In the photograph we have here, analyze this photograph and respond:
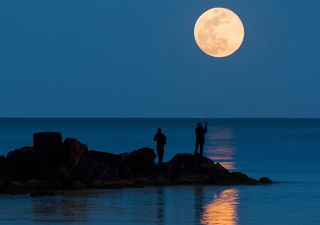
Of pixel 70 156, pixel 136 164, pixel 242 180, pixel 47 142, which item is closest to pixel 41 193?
pixel 70 156

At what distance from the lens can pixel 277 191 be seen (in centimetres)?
4138

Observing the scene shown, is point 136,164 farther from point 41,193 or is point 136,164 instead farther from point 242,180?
point 41,193

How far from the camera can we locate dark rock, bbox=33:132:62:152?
41938 millimetres

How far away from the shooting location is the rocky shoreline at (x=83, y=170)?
133 ft

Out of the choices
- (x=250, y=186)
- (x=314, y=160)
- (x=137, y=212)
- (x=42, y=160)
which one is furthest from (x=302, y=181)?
(x=314, y=160)

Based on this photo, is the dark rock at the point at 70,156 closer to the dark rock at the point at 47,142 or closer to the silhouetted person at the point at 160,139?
the dark rock at the point at 47,142

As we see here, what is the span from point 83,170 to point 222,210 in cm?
1061

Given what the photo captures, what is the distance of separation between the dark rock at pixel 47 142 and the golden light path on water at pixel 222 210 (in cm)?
749

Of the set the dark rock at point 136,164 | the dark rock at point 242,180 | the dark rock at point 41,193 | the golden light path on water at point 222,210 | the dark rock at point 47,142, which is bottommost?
the golden light path on water at point 222,210

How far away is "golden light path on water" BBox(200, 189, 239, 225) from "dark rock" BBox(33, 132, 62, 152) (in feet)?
24.6

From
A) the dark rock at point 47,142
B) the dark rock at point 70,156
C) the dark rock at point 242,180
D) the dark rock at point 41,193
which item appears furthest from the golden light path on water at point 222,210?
the dark rock at point 47,142

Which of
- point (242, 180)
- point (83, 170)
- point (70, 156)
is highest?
point (70, 156)

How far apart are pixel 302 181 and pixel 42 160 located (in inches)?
592

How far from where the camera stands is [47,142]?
4219cm
